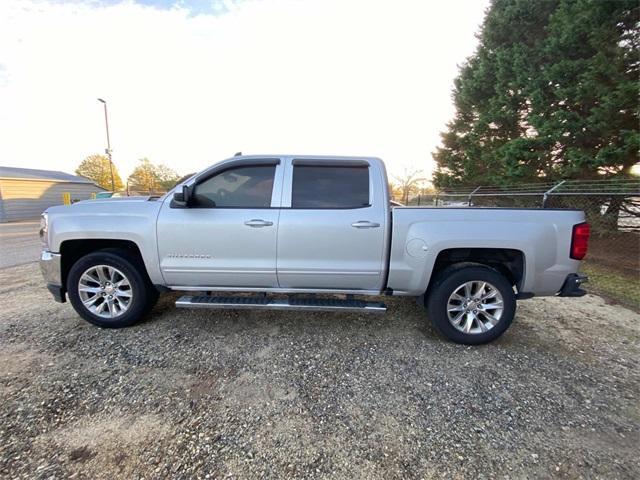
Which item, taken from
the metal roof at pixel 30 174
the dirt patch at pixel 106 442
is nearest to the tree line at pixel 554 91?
the dirt patch at pixel 106 442

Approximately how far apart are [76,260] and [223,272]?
1788 mm

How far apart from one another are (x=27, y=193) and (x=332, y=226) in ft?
96.2

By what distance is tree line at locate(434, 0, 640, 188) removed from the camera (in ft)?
20.5

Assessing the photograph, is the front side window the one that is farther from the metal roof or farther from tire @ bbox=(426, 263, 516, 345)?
the metal roof

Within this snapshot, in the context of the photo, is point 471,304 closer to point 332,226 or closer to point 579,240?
point 579,240

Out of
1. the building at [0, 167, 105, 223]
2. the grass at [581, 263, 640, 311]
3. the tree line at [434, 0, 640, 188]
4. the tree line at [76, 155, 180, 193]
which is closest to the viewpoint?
the grass at [581, 263, 640, 311]

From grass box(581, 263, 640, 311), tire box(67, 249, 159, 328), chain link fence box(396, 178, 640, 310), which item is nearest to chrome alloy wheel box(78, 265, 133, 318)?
tire box(67, 249, 159, 328)

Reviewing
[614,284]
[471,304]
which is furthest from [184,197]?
[614,284]

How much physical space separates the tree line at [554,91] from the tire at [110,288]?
917cm

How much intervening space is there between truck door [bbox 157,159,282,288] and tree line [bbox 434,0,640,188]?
7.69 metres

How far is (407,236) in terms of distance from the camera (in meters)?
2.91

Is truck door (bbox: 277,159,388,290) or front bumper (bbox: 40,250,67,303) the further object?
front bumper (bbox: 40,250,67,303)

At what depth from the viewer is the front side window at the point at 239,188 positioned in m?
3.09

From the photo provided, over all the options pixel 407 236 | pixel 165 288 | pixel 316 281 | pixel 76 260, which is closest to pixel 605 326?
pixel 407 236
